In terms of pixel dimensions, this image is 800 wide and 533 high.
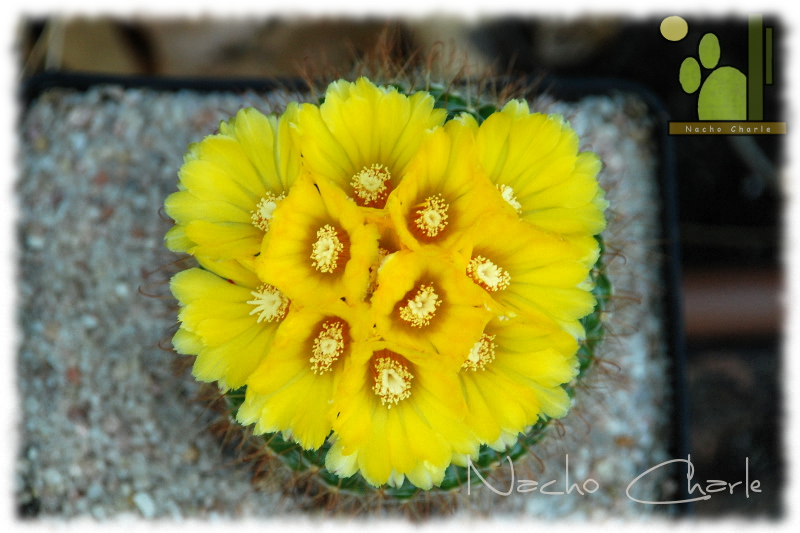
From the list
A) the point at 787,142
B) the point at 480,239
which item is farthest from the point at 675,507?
the point at 480,239

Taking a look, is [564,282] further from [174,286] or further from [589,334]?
[174,286]

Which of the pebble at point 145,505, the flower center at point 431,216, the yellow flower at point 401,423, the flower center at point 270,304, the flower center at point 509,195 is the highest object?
the flower center at point 509,195

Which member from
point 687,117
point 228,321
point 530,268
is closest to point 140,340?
point 228,321

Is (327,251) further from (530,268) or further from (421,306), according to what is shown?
(530,268)

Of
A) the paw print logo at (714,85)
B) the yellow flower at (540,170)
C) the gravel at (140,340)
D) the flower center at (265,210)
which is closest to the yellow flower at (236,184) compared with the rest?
the flower center at (265,210)

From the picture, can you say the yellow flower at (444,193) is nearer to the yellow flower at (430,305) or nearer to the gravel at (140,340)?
the yellow flower at (430,305)
